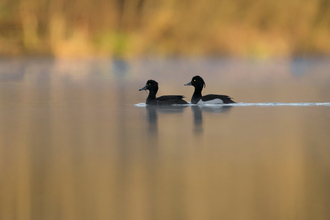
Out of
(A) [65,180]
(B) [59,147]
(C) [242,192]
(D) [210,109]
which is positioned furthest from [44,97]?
(C) [242,192]

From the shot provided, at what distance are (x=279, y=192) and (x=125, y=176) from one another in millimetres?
1572

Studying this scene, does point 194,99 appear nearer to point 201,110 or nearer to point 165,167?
point 201,110

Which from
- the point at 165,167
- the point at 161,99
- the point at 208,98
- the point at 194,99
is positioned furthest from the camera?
the point at 194,99

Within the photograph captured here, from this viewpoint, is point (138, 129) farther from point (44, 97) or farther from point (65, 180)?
point (44, 97)

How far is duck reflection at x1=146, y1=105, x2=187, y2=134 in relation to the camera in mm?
9275

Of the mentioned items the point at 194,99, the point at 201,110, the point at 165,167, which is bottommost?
the point at 165,167

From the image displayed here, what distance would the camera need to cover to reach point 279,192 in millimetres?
4770

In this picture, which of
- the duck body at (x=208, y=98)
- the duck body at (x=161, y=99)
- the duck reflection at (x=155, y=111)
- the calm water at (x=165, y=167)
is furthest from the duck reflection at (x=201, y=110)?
the duck body at (x=161, y=99)

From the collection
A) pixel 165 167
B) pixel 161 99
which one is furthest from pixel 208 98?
pixel 165 167

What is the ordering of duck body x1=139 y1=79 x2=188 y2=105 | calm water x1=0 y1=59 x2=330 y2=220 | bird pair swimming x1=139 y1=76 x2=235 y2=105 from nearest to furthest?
calm water x1=0 y1=59 x2=330 y2=220, bird pair swimming x1=139 y1=76 x2=235 y2=105, duck body x1=139 y1=79 x2=188 y2=105

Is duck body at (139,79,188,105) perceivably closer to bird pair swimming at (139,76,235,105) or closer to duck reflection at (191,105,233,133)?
bird pair swimming at (139,76,235,105)

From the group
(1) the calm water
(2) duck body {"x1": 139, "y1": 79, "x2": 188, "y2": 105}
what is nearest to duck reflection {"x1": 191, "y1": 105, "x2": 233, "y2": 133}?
(1) the calm water

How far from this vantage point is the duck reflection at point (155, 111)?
9.27m

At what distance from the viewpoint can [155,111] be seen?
1195cm
